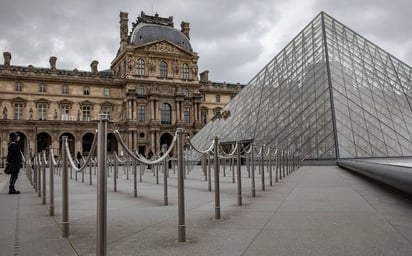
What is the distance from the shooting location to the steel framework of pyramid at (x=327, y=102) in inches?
871

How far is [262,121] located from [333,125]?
208 inches

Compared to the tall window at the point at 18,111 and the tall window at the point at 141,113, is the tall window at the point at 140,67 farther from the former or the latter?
the tall window at the point at 18,111

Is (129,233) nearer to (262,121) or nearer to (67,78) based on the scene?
(262,121)

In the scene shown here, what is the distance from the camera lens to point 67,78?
54250 mm

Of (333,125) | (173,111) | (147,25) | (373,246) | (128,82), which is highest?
(147,25)

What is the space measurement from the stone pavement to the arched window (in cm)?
4994

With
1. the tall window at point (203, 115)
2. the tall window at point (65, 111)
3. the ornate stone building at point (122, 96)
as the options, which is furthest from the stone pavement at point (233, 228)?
the tall window at point (203, 115)

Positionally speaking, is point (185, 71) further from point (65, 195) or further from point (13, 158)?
point (65, 195)

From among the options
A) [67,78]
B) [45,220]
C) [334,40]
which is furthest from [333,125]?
[67,78]

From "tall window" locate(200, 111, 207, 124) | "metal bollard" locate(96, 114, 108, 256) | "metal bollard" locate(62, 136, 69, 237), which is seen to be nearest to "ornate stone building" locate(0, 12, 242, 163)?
"tall window" locate(200, 111, 207, 124)

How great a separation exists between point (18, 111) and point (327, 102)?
1618 inches

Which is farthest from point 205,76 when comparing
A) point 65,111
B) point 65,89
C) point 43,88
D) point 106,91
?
point 43,88

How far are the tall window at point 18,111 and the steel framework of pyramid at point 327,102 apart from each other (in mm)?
29152

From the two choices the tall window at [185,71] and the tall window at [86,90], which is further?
the tall window at [185,71]
